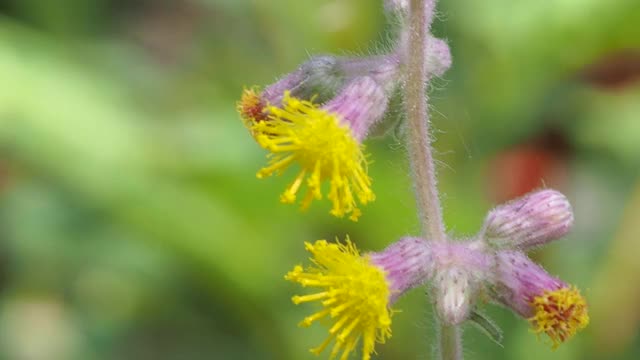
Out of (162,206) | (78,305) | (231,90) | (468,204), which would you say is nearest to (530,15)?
(468,204)

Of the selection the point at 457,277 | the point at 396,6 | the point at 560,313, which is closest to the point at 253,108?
the point at 396,6

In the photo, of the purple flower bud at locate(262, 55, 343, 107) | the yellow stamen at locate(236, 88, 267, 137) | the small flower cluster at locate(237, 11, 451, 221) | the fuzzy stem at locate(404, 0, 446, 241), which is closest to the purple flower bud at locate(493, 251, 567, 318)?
the fuzzy stem at locate(404, 0, 446, 241)

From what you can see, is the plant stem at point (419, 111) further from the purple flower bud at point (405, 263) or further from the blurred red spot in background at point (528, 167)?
the blurred red spot in background at point (528, 167)

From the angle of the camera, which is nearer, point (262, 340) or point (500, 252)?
point (500, 252)

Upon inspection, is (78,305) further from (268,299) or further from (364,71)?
(364,71)

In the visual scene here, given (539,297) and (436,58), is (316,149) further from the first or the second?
(539,297)

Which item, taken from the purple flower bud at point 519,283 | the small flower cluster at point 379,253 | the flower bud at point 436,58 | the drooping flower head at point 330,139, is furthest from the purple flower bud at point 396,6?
the purple flower bud at point 519,283
